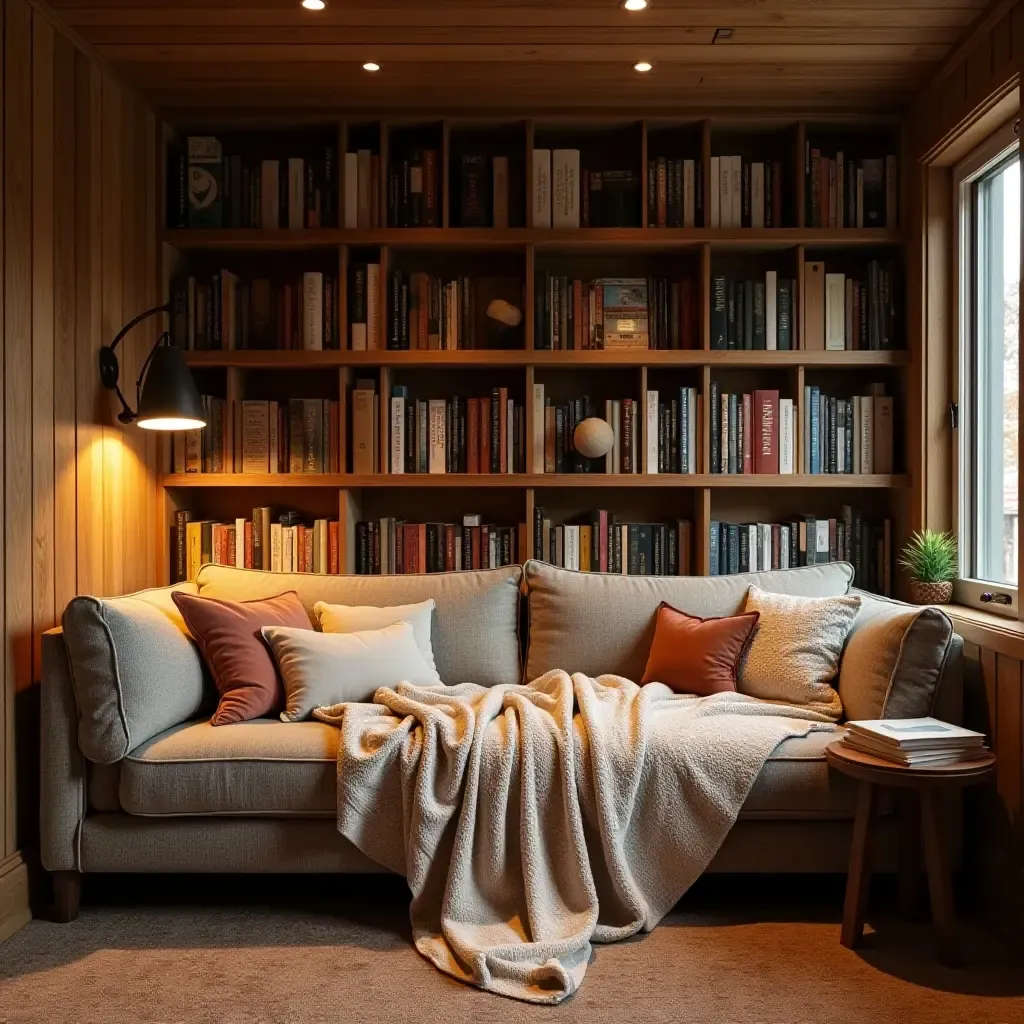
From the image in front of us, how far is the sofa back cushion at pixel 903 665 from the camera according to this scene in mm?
2777

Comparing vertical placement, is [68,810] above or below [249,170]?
below

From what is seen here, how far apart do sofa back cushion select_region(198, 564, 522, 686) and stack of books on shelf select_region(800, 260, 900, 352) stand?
145 cm

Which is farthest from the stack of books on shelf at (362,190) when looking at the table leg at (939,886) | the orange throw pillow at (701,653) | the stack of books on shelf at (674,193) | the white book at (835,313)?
the table leg at (939,886)

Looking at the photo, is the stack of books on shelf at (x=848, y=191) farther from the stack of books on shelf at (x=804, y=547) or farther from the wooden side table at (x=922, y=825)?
the wooden side table at (x=922, y=825)

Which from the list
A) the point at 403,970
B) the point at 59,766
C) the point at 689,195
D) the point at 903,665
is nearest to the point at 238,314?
the point at 689,195

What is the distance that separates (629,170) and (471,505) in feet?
4.66

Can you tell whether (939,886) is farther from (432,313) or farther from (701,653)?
(432,313)

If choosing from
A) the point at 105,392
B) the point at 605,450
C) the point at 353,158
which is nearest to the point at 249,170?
the point at 353,158

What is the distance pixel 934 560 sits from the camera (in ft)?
11.3

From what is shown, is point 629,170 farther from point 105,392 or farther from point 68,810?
point 68,810

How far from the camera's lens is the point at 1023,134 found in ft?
9.53

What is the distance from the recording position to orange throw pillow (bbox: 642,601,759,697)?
3117mm

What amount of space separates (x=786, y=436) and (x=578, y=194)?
3.89 ft

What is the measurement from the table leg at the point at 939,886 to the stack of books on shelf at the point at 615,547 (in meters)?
1.57
